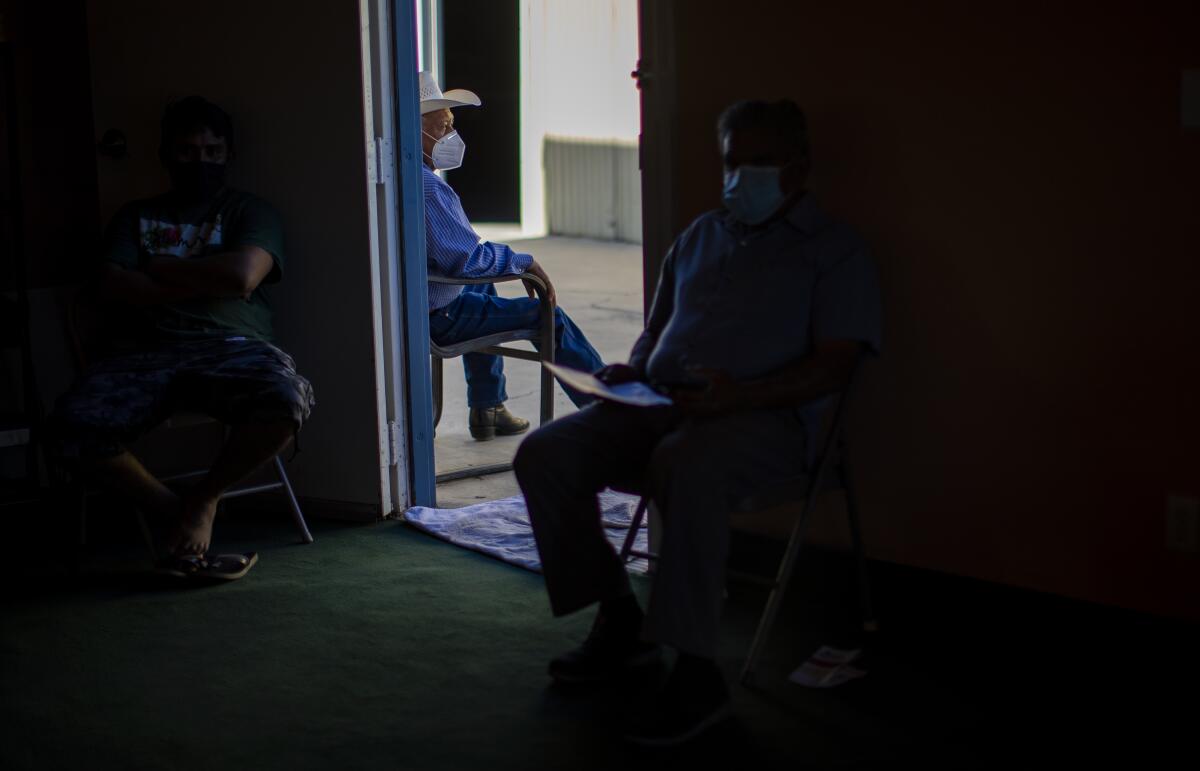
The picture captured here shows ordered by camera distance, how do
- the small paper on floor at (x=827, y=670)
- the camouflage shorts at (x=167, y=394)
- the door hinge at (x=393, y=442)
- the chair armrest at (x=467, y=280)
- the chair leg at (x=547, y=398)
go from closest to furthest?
the small paper on floor at (x=827, y=670), the camouflage shorts at (x=167, y=394), the door hinge at (x=393, y=442), the chair armrest at (x=467, y=280), the chair leg at (x=547, y=398)

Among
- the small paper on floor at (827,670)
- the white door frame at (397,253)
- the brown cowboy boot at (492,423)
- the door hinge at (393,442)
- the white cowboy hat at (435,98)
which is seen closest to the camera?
the small paper on floor at (827,670)

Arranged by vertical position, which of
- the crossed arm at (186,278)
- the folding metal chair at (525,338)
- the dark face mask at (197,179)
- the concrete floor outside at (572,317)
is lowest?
the concrete floor outside at (572,317)

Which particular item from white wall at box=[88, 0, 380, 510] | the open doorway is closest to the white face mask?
white wall at box=[88, 0, 380, 510]

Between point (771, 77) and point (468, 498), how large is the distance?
1976mm

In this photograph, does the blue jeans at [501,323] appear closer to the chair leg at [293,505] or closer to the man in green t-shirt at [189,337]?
the man in green t-shirt at [189,337]

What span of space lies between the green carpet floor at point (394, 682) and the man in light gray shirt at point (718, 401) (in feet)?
0.53

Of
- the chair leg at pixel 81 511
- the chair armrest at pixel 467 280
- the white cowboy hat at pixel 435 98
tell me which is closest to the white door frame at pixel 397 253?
the chair armrest at pixel 467 280

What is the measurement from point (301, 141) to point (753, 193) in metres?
1.78

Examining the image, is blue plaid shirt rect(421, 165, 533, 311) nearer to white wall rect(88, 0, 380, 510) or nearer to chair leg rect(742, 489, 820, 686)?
white wall rect(88, 0, 380, 510)

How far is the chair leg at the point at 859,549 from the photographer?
2.97 m

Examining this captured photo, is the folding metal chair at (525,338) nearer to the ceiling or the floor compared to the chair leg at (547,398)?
nearer to the ceiling

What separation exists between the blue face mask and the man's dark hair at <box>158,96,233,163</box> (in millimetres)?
1808

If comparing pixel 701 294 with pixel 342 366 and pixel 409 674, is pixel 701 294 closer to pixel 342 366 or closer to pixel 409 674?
pixel 409 674

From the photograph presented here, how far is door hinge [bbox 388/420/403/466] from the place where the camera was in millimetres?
4113
